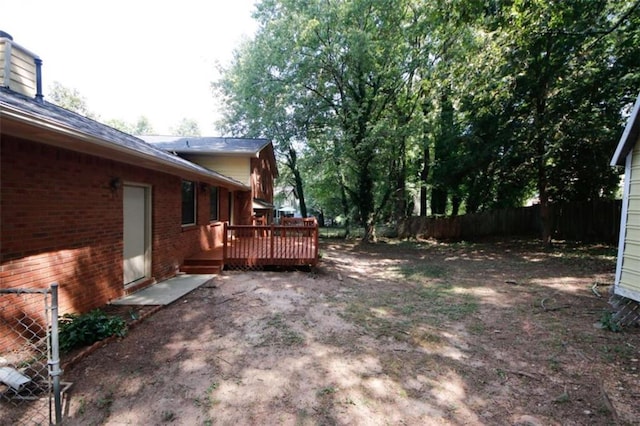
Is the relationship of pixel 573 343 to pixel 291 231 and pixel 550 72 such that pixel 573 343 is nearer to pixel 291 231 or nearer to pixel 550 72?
pixel 291 231

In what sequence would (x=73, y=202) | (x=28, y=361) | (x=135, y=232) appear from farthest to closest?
(x=135, y=232)
(x=73, y=202)
(x=28, y=361)

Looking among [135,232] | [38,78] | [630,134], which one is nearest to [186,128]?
[38,78]

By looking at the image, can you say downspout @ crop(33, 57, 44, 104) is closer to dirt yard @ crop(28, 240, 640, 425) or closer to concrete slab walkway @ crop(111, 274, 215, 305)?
concrete slab walkway @ crop(111, 274, 215, 305)

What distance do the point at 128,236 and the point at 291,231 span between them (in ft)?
13.3

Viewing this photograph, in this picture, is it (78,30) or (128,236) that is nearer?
(128,236)

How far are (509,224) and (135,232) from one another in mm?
18881

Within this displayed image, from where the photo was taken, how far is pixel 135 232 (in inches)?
242

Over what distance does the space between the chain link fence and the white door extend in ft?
6.86

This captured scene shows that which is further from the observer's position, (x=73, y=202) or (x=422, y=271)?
(x=422, y=271)

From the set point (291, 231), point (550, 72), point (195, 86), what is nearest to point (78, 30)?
point (291, 231)

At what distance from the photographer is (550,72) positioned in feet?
34.9

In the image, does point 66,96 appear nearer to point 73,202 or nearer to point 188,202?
point 188,202

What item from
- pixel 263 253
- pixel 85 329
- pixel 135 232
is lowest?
pixel 85 329

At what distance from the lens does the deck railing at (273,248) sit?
8266mm
